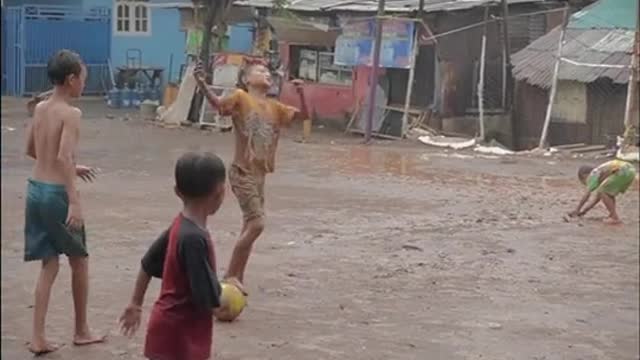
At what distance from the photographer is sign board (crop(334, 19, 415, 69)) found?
920 inches

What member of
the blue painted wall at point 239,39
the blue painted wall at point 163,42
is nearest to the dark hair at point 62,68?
the blue painted wall at point 239,39

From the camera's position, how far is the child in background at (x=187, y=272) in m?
3.71

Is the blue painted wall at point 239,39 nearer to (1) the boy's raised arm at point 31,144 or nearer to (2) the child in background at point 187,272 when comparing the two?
(1) the boy's raised arm at point 31,144

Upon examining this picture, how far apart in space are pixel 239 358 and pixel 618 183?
6347 millimetres

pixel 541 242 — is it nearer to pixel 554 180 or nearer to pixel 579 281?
pixel 579 281

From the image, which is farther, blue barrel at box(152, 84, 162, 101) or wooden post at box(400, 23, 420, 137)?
blue barrel at box(152, 84, 162, 101)

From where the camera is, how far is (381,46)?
23688mm

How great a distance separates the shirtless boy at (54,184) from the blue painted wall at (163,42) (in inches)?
1095

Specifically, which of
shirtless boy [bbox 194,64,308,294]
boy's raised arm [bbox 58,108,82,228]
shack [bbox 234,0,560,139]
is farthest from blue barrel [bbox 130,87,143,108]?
boy's raised arm [bbox 58,108,82,228]

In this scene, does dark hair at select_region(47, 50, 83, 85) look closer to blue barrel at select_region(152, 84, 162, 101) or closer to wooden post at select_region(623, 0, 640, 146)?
wooden post at select_region(623, 0, 640, 146)

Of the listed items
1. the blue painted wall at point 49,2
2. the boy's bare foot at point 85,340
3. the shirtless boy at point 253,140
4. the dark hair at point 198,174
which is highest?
the blue painted wall at point 49,2

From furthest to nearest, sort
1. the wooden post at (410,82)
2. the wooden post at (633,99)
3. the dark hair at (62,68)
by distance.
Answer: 1. the wooden post at (410,82)
2. the wooden post at (633,99)
3. the dark hair at (62,68)

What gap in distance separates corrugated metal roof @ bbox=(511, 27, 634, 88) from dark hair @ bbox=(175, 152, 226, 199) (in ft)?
56.9

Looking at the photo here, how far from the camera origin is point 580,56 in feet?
68.3
